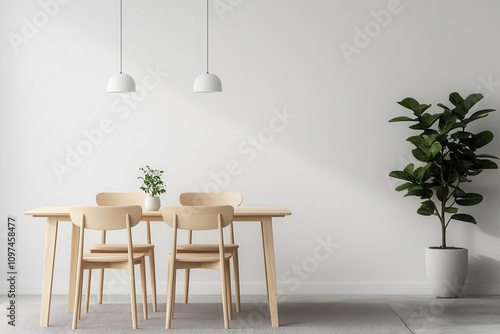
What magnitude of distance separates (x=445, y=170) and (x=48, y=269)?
10.9 ft

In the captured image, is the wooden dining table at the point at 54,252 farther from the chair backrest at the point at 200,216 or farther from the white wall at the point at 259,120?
the white wall at the point at 259,120

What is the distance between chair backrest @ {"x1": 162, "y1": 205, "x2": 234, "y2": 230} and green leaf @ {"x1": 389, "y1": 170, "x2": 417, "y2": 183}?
1862 mm

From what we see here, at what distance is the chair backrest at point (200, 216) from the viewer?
193 inches

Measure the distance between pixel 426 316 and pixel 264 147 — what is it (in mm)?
2034

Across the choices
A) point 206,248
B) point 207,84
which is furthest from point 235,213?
point 207,84

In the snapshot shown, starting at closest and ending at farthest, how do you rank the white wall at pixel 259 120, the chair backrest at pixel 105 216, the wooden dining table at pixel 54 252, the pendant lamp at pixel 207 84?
the chair backrest at pixel 105 216, the wooden dining table at pixel 54 252, the pendant lamp at pixel 207 84, the white wall at pixel 259 120

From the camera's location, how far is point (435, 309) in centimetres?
582

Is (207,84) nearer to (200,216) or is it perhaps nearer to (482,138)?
(200,216)

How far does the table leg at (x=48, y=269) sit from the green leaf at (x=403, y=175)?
9.21ft

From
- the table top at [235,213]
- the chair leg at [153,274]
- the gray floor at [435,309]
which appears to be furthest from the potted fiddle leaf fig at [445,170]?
the chair leg at [153,274]

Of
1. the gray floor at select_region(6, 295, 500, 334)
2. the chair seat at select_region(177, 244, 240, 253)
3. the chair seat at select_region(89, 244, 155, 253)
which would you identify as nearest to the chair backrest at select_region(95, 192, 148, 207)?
the chair seat at select_region(89, 244, 155, 253)

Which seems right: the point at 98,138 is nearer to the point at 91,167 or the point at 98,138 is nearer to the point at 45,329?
the point at 91,167

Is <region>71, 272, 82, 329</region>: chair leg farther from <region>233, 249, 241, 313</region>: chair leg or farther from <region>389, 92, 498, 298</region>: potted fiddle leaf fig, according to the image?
<region>389, 92, 498, 298</region>: potted fiddle leaf fig

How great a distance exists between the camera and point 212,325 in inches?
204
